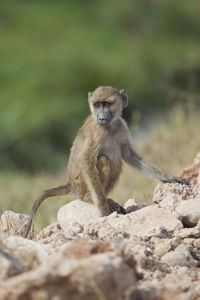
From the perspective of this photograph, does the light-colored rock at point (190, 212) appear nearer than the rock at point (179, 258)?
No

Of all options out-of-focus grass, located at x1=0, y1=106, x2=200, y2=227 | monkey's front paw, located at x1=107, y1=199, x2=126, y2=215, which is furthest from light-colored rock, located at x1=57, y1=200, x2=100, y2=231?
out-of-focus grass, located at x1=0, y1=106, x2=200, y2=227

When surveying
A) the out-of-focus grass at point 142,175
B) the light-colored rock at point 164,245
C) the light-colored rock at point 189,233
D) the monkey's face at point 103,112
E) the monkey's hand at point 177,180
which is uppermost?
the out-of-focus grass at point 142,175

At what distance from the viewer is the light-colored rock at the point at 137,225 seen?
495 centimetres

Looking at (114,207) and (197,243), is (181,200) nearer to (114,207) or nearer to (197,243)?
(197,243)

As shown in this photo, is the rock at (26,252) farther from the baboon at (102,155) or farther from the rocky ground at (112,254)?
the baboon at (102,155)

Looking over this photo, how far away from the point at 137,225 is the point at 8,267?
1698mm

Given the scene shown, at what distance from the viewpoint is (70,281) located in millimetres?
3297

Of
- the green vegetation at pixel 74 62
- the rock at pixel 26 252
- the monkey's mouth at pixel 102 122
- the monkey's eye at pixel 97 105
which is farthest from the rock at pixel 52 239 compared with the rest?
the green vegetation at pixel 74 62

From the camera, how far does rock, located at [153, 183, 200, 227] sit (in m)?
5.31

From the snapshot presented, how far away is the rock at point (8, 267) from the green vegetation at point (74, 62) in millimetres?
11263

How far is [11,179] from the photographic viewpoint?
567 inches

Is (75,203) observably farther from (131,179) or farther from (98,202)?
(131,179)

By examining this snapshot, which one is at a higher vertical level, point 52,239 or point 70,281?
point 52,239

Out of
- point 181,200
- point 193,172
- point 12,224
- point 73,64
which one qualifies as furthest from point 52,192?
point 73,64
